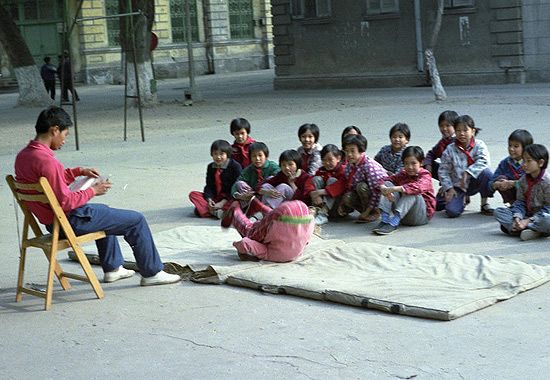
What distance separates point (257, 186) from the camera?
10.0 meters

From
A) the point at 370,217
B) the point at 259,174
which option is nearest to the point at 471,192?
the point at 370,217

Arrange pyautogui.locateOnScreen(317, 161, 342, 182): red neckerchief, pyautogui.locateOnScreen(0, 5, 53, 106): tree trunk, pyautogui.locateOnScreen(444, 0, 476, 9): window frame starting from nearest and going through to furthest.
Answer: pyautogui.locateOnScreen(317, 161, 342, 182): red neckerchief → pyautogui.locateOnScreen(444, 0, 476, 9): window frame → pyautogui.locateOnScreen(0, 5, 53, 106): tree trunk

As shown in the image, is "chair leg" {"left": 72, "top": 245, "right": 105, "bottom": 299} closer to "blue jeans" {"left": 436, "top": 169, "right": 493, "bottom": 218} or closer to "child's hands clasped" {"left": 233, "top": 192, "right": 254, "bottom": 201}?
"child's hands clasped" {"left": 233, "top": 192, "right": 254, "bottom": 201}

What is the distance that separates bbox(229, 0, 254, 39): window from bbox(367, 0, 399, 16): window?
675 inches

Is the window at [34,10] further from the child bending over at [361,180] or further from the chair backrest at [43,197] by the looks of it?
the chair backrest at [43,197]

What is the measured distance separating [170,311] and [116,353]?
91 centimetres

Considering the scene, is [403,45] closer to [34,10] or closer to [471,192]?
[471,192]

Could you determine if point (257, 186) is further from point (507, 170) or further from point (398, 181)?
point (507, 170)

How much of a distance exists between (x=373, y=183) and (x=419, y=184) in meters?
0.49

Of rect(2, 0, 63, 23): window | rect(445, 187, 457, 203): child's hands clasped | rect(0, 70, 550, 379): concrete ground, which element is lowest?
rect(0, 70, 550, 379): concrete ground

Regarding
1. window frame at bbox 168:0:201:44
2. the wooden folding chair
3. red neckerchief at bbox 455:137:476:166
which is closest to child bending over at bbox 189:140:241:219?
red neckerchief at bbox 455:137:476:166

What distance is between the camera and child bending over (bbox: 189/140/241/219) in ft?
33.9

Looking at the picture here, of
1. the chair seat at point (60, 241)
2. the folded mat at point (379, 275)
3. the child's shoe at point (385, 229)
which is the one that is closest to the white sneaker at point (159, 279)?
the folded mat at point (379, 275)

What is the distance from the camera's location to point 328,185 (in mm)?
9664
